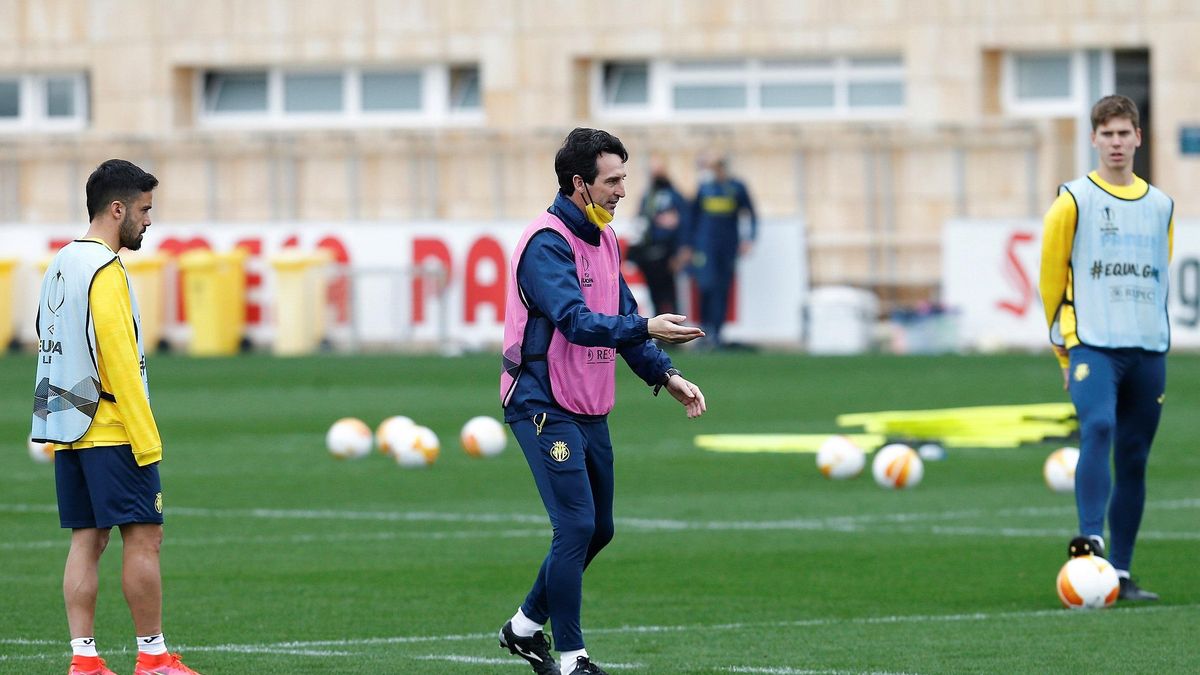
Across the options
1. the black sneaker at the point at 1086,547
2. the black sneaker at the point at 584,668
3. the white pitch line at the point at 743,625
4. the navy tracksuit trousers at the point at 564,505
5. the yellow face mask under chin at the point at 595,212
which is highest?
the yellow face mask under chin at the point at 595,212

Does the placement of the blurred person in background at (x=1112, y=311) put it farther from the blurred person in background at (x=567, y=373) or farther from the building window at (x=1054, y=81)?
the building window at (x=1054, y=81)

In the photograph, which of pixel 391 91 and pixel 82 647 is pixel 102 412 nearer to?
pixel 82 647

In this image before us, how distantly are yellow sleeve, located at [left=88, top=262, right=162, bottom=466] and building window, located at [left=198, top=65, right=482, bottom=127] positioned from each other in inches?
1187

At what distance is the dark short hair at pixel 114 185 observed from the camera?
814cm

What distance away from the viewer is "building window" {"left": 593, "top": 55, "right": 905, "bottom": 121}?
3606cm

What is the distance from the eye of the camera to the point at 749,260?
29594 mm

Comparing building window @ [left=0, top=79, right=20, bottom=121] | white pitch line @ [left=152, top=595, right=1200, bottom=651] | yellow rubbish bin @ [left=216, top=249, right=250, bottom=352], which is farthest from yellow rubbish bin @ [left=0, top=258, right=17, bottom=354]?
white pitch line @ [left=152, top=595, right=1200, bottom=651]

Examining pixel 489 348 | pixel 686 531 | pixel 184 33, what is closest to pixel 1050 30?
pixel 489 348

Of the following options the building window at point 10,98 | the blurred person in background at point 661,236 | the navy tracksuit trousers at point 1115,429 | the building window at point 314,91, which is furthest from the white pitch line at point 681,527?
the building window at point 10,98

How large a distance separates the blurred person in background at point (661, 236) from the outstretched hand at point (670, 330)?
68.5ft

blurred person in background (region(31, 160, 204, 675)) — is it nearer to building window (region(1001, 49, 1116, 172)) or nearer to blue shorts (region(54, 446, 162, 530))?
blue shorts (region(54, 446, 162, 530))

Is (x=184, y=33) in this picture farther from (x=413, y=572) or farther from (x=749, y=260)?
(x=413, y=572)

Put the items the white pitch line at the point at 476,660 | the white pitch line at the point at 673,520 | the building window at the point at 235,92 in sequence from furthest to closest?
the building window at the point at 235,92 < the white pitch line at the point at 673,520 < the white pitch line at the point at 476,660

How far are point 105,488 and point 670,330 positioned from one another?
200cm
